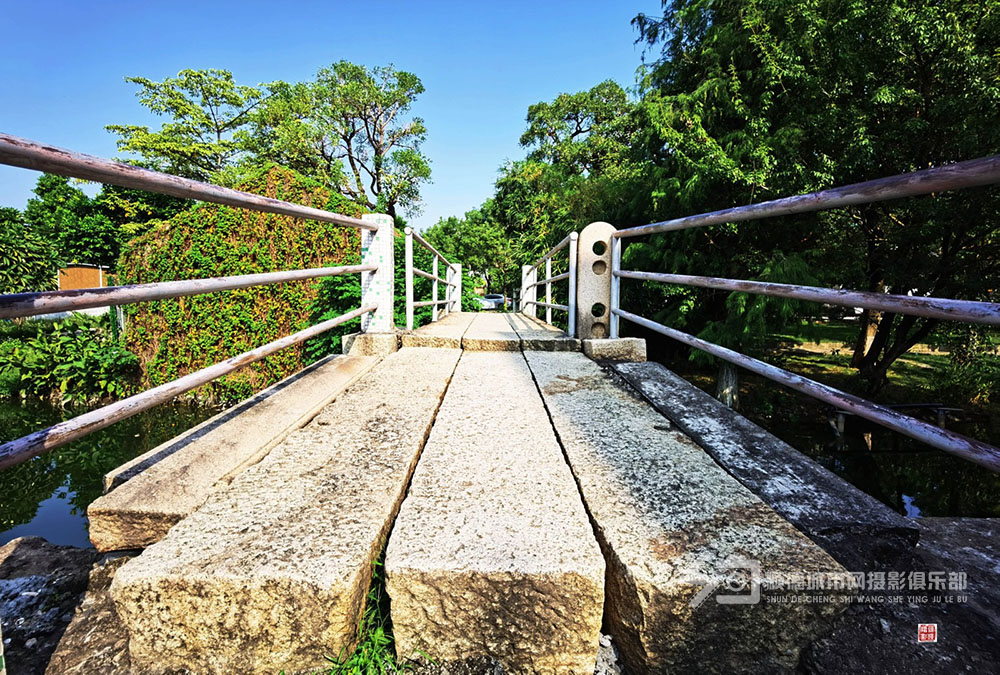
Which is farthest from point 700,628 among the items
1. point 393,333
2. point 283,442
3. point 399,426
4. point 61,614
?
point 393,333

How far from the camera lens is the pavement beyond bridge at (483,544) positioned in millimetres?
918

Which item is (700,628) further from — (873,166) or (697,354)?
(873,166)

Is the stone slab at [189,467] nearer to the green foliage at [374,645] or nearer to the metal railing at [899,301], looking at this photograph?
the green foliage at [374,645]

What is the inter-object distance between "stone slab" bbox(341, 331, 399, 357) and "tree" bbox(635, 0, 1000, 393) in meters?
7.97

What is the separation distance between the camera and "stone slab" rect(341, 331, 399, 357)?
3113mm

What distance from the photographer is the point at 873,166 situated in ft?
26.7

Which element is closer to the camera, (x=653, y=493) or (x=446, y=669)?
(x=446, y=669)

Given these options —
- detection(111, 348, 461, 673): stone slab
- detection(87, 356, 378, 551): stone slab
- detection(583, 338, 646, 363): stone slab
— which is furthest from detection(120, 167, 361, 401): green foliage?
detection(111, 348, 461, 673): stone slab

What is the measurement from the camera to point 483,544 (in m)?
1.02

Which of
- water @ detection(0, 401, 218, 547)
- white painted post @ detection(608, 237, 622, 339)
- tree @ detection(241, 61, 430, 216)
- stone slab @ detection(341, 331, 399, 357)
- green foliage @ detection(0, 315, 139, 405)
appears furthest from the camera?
tree @ detection(241, 61, 430, 216)

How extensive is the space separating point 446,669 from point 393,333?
254 cm

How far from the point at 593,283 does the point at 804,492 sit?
2.47 m

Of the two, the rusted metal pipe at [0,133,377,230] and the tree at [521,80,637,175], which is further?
the tree at [521,80,637,175]

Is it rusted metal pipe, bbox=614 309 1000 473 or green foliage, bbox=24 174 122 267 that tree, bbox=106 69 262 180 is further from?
rusted metal pipe, bbox=614 309 1000 473
